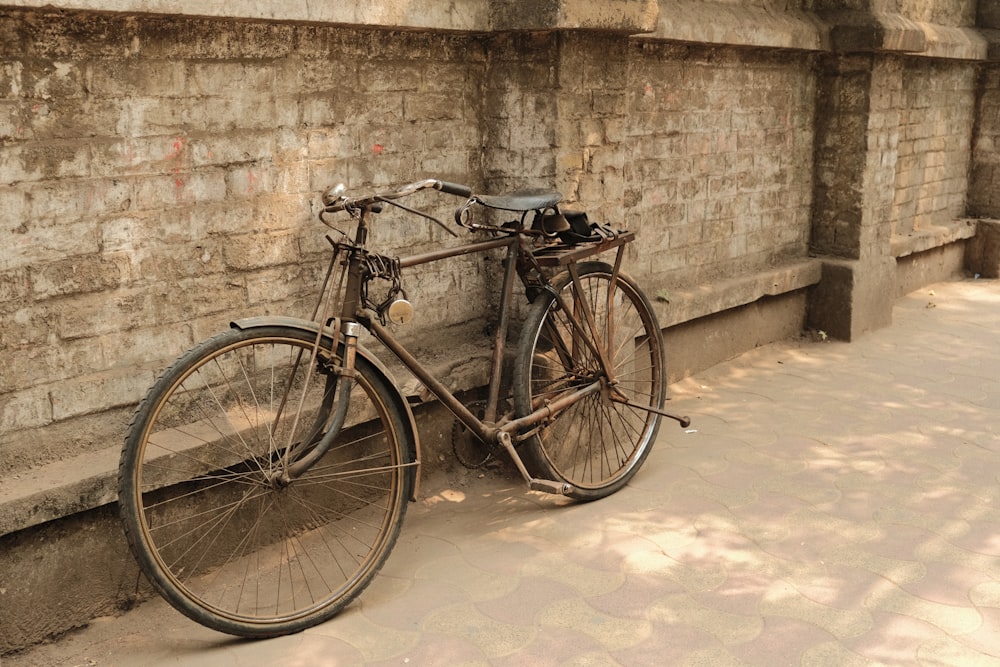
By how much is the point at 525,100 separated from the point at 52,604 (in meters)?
2.67

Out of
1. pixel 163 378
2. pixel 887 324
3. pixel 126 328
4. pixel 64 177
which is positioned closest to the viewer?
pixel 163 378

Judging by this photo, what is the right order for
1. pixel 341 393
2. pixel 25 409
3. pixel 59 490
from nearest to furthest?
pixel 59 490, pixel 25 409, pixel 341 393

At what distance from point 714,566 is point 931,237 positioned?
5.40 meters

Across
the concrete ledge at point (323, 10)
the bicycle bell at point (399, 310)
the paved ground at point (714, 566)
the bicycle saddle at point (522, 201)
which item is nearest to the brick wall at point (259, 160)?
the concrete ledge at point (323, 10)

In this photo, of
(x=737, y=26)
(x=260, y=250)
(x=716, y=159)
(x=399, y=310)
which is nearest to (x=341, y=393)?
(x=399, y=310)

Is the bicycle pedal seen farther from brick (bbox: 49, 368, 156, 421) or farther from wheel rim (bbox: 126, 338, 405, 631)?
brick (bbox: 49, 368, 156, 421)

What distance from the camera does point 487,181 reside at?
175 inches

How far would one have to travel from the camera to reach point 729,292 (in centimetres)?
581

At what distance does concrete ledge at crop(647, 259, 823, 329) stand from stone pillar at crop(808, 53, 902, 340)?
21 cm

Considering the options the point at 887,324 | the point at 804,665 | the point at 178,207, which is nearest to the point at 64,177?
the point at 178,207

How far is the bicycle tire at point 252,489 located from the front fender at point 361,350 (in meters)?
0.02

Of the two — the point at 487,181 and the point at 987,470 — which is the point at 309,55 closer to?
the point at 487,181

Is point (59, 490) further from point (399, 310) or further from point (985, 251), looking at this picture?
point (985, 251)

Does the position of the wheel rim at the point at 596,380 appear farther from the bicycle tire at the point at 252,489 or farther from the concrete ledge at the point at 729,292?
the bicycle tire at the point at 252,489
